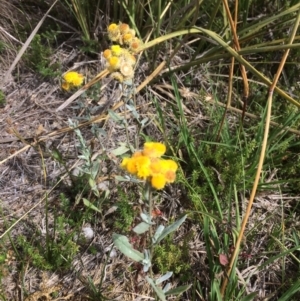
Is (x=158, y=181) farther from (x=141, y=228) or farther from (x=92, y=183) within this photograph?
(x=92, y=183)

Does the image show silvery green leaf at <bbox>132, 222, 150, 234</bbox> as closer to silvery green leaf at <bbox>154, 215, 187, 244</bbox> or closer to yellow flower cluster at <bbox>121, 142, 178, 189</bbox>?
silvery green leaf at <bbox>154, 215, 187, 244</bbox>

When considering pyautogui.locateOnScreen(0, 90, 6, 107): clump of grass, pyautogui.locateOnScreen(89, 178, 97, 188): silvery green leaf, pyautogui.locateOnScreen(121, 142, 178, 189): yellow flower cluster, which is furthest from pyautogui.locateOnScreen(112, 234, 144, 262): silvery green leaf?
pyautogui.locateOnScreen(0, 90, 6, 107): clump of grass

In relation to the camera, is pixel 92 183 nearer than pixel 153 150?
No

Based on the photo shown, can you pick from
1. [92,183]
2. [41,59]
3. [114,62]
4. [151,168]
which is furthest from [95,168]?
[41,59]

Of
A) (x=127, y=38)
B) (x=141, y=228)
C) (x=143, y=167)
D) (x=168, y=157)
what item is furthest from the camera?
(x=168, y=157)

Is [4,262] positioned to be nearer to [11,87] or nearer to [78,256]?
[78,256]

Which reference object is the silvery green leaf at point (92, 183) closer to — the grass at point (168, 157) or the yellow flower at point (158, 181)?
the grass at point (168, 157)

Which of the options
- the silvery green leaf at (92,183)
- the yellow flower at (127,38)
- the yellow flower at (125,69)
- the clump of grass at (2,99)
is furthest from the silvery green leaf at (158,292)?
the clump of grass at (2,99)

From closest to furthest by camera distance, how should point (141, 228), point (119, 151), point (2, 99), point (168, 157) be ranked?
point (141, 228) < point (119, 151) < point (168, 157) < point (2, 99)
